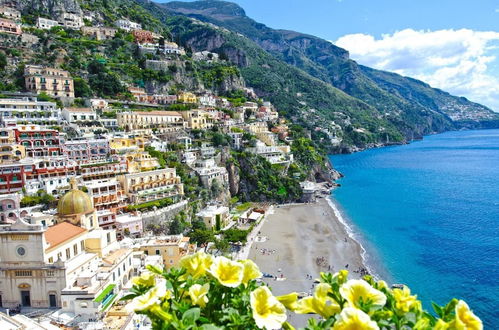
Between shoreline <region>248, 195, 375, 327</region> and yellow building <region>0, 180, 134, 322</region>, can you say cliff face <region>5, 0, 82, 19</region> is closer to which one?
shoreline <region>248, 195, 375, 327</region>

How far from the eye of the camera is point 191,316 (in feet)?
9.30

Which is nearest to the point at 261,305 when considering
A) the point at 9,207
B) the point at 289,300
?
the point at 289,300

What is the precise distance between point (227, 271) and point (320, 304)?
920 mm

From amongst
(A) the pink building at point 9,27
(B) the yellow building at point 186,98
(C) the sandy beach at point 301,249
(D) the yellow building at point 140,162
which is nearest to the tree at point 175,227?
(C) the sandy beach at point 301,249

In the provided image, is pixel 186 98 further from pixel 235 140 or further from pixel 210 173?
pixel 210 173

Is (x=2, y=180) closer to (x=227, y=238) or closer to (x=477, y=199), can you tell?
(x=227, y=238)

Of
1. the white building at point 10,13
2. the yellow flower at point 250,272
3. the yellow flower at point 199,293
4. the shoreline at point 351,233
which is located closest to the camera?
the yellow flower at point 199,293

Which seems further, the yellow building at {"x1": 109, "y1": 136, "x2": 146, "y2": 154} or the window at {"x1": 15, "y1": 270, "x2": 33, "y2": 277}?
the yellow building at {"x1": 109, "y1": 136, "x2": 146, "y2": 154}

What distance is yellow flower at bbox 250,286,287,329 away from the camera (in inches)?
113

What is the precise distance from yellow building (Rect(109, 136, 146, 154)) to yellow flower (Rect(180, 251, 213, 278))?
46148 millimetres

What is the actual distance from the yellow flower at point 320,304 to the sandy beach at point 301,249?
24.1m

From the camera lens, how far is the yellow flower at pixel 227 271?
10.4 feet

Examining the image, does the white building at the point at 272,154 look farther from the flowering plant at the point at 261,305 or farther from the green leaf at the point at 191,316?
the green leaf at the point at 191,316

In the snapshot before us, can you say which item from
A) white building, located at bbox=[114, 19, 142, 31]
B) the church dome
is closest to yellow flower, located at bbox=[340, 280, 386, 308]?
the church dome
